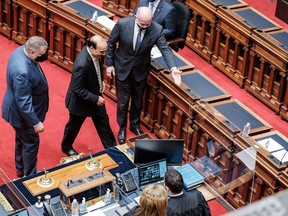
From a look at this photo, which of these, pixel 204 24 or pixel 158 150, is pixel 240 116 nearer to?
pixel 158 150

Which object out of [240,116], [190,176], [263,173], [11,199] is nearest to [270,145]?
[263,173]

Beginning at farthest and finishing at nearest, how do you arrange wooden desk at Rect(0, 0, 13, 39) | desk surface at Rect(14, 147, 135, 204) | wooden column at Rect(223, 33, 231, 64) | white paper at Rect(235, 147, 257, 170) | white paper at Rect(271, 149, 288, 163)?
wooden desk at Rect(0, 0, 13, 39), wooden column at Rect(223, 33, 231, 64), white paper at Rect(271, 149, 288, 163), white paper at Rect(235, 147, 257, 170), desk surface at Rect(14, 147, 135, 204)

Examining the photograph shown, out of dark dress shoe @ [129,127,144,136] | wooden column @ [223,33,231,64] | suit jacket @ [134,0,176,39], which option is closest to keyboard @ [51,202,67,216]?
dark dress shoe @ [129,127,144,136]

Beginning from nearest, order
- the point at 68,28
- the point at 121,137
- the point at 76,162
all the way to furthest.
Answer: the point at 76,162 → the point at 121,137 → the point at 68,28

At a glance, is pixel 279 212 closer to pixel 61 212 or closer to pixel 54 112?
pixel 61 212

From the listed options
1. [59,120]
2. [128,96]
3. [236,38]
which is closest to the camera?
[128,96]

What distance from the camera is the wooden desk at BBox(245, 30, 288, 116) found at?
5.45m

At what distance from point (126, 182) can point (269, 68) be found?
8.89 ft

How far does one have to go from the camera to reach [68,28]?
5785mm

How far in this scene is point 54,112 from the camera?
5406mm

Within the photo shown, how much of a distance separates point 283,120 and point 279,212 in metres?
5.36

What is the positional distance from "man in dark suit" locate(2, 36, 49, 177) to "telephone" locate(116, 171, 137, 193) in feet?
2.67

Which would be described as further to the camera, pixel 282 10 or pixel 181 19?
pixel 282 10

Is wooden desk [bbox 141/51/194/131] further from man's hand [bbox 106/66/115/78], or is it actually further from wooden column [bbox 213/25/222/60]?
wooden column [bbox 213/25/222/60]
